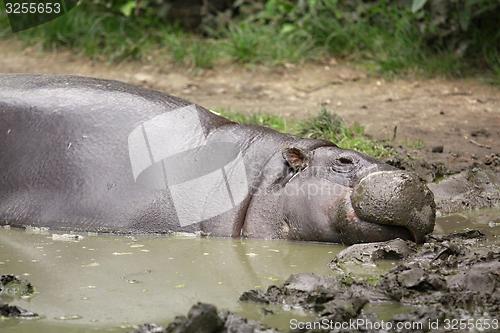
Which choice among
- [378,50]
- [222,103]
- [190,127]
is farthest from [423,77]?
[190,127]

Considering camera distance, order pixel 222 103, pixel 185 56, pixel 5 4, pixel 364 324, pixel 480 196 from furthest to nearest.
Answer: pixel 5 4, pixel 185 56, pixel 222 103, pixel 480 196, pixel 364 324

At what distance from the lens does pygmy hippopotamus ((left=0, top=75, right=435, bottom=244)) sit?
4805 mm

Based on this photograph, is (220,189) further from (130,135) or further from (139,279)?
(139,279)

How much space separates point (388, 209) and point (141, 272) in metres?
1.18

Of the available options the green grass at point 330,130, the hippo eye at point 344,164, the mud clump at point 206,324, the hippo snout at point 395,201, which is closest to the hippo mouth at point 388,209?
the hippo snout at point 395,201

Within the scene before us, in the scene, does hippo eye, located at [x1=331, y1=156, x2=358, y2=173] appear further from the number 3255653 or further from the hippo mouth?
the number 3255653

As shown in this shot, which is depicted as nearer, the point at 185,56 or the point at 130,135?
the point at 130,135

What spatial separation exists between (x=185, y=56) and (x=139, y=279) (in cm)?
501

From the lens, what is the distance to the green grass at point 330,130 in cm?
655

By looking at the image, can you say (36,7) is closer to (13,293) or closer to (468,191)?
(468,191)

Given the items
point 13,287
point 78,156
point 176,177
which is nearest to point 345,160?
point 176,177

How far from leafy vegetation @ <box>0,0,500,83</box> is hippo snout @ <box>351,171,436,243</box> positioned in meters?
2.97

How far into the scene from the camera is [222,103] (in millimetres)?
7867

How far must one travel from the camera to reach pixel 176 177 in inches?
198
